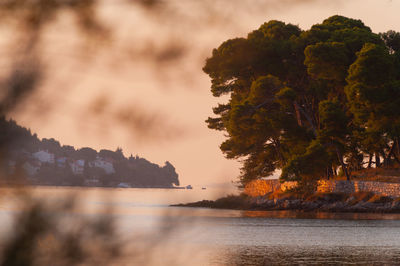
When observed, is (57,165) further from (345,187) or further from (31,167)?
(345,187)

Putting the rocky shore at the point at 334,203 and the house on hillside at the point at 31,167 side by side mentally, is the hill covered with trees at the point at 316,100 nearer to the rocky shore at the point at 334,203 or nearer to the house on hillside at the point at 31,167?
the rocky shore at the point at 334,203

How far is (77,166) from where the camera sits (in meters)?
3.12

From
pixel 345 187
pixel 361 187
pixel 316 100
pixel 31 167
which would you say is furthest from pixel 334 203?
pixel 31 167

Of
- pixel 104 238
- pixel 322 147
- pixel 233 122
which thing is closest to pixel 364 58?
pixel 322 147

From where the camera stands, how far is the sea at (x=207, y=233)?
3564 millimetres

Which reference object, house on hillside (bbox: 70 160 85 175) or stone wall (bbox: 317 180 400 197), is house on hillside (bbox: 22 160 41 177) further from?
stone wall (bbox: 317 180 400 197)

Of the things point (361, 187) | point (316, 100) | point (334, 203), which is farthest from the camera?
point (316, 100)

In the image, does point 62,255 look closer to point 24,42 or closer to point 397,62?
point 24,42

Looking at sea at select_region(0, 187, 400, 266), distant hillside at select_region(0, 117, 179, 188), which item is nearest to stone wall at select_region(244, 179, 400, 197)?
sea at select_region(0, 187, 400, 266)

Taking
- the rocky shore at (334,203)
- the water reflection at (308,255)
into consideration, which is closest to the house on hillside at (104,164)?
the water reflection at (308,255)

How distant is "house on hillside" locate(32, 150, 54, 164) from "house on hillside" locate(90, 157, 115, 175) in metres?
0.19

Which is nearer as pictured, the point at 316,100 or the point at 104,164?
the point at 104,164

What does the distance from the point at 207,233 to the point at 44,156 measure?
1.64m

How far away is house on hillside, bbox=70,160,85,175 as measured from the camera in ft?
10.1
